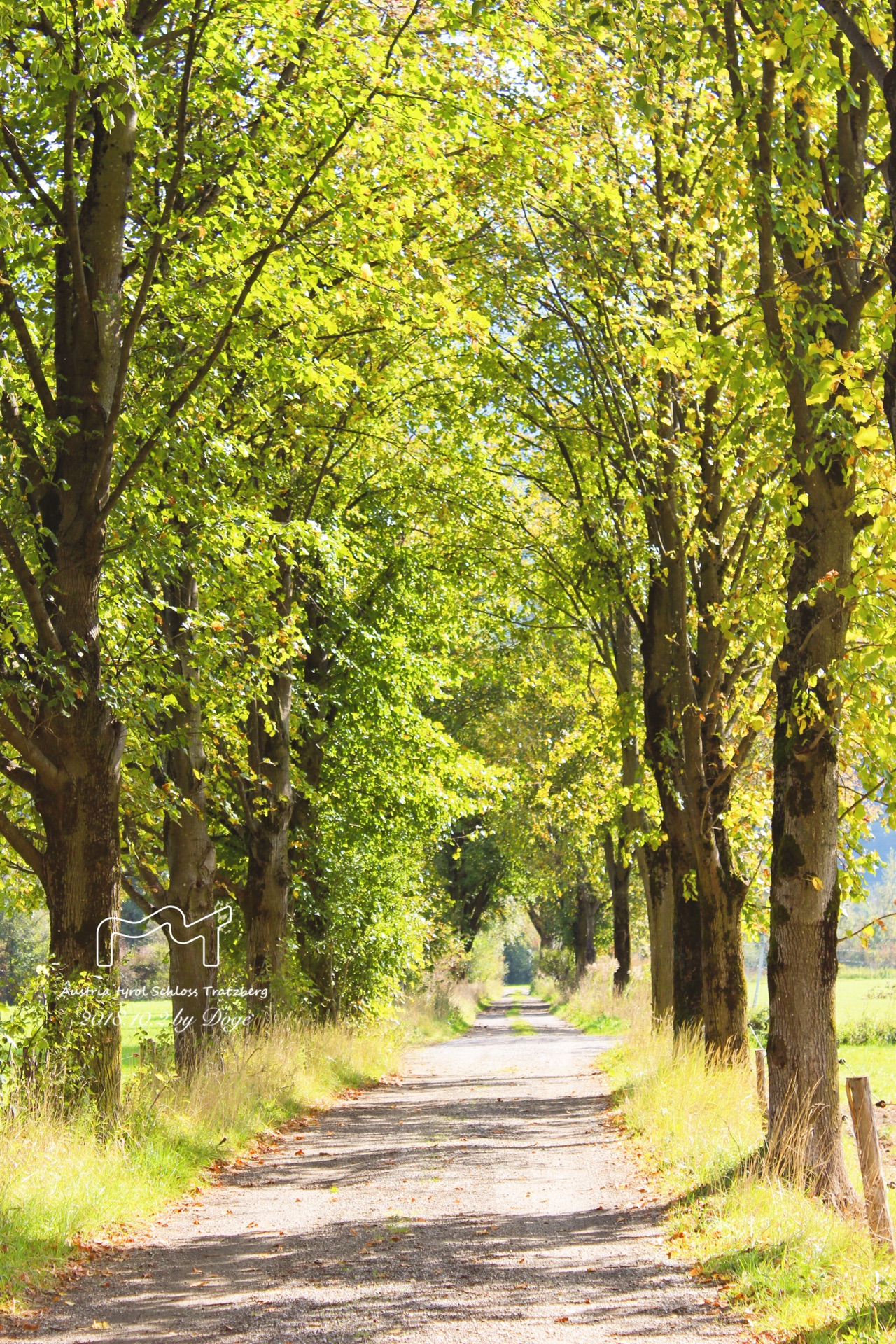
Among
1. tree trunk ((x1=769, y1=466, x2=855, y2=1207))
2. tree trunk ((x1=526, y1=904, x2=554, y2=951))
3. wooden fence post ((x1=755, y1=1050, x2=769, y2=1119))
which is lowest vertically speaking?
tree trunk ((x1=526, y1=904, x2=554, y2=951))

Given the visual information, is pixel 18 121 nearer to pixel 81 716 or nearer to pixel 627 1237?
pixel 81 716

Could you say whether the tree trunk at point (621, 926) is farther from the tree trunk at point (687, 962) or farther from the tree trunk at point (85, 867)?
the tree trunk at point (85, 867)

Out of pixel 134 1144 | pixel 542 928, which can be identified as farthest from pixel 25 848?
pixel 542 928

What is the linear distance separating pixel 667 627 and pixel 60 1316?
10286 mm

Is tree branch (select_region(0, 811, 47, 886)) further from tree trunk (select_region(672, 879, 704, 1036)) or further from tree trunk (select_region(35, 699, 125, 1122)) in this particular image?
tree trunk (select_region(672, 879, 704, 1036))

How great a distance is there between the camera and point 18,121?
33.7 ft

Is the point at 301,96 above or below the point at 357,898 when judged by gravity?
above

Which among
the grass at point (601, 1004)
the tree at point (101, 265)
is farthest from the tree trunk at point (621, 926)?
the tree at point (101, 265)

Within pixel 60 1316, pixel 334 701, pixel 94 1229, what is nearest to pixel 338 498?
pixel 334 701

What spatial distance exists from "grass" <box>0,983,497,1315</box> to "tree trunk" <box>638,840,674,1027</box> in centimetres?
482

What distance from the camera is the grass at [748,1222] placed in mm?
5824

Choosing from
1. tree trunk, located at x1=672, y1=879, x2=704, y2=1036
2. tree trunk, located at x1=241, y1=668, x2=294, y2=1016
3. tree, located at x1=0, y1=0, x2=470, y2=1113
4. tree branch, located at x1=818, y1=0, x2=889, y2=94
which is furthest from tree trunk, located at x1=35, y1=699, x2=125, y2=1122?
tree trunk, located at x1=672, y1=879, x2=704, y2=1036

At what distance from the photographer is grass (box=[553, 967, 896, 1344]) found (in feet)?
19.1

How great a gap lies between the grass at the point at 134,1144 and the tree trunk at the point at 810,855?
4458 millimetres
